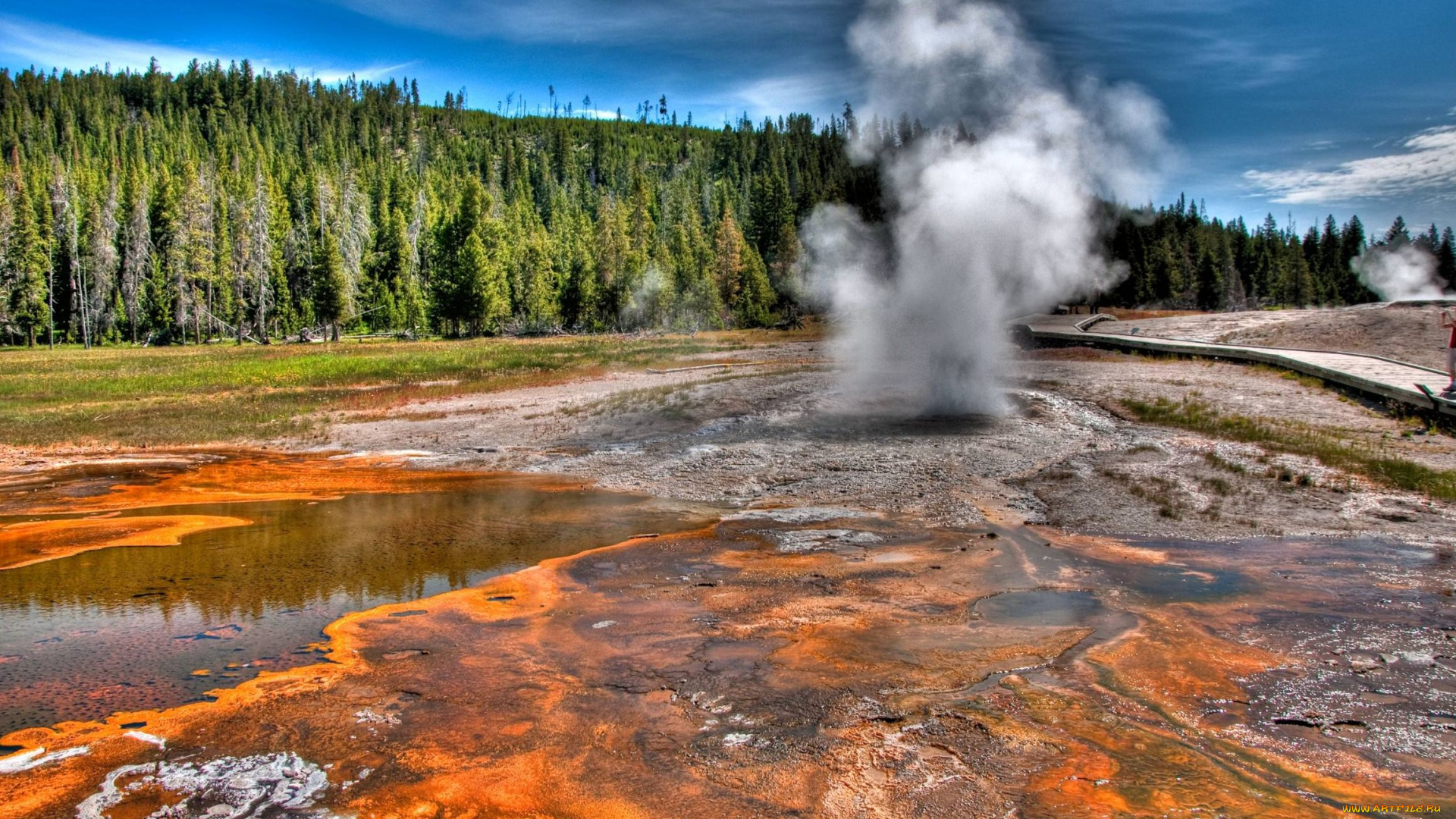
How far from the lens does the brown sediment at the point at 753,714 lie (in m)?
4.66

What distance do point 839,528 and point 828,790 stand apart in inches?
246

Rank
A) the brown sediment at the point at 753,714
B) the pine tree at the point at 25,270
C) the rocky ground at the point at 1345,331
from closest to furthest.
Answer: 1. the brown sediment at the point at 753,714
2. the rocky ground at the point at 1345,331
3. the pine tree at the point at 25,270

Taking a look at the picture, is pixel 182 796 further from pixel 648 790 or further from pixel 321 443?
pixel 321 443

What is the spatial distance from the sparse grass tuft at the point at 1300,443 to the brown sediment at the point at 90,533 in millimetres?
15527

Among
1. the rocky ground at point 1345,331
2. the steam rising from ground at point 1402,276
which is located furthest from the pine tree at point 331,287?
the steam rising from ground at point 1402,276

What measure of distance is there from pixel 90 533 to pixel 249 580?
405 cm

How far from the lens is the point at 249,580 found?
9.32 m

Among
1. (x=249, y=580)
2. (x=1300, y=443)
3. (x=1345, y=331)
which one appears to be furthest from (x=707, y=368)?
(x=249, y=580)

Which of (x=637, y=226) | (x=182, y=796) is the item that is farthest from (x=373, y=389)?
(x=637, y=226)

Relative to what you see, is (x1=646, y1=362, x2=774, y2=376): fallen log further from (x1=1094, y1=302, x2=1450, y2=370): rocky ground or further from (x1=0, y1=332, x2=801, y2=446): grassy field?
(x1=1094, y1=302, x2=1450, y2=370): rocky ground

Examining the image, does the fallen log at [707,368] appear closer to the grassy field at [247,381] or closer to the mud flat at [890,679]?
the grassy field at [247,381]

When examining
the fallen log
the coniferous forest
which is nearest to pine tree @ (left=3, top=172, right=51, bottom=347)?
the coniferous forest

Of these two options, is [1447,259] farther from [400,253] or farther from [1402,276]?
[400,253]

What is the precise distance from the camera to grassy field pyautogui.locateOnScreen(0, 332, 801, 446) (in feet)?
73.3
